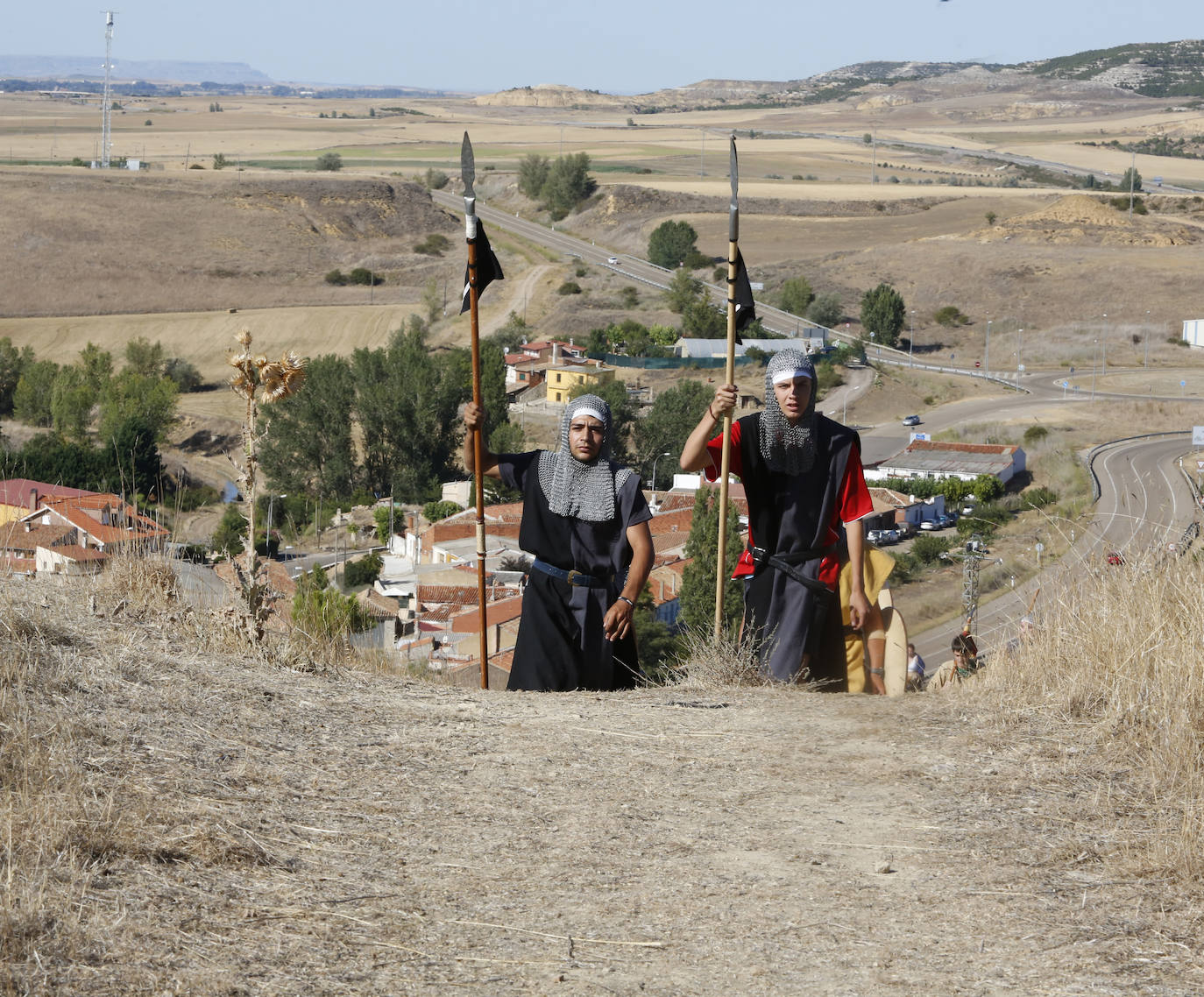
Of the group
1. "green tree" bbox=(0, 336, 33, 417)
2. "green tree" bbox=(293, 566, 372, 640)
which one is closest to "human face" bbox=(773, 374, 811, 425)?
"green tree" bbox=(293, 566, 372, 640)

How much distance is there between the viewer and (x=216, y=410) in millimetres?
51281

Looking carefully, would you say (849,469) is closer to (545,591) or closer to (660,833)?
(545,591)

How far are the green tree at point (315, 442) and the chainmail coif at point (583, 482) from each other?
39617mm

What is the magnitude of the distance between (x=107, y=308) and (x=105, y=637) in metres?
67.3

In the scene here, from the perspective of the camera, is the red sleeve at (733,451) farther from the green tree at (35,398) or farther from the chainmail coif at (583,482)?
the green tree at (35,398)

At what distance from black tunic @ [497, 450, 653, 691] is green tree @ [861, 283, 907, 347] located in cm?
5785

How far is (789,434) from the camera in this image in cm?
507

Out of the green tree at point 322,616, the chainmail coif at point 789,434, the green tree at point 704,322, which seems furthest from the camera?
the green tree at point 704,322

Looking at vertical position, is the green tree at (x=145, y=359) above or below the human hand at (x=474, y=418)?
below

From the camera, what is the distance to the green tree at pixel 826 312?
63.9 m

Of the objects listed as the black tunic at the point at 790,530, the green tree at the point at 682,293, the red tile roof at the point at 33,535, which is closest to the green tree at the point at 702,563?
the red tile roof at the point at 33,535

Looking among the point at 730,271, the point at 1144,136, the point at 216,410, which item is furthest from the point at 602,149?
the point at 730,271

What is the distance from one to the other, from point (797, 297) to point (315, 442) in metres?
28.2

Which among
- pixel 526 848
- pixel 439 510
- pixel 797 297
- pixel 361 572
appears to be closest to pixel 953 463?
pixel 439 510
